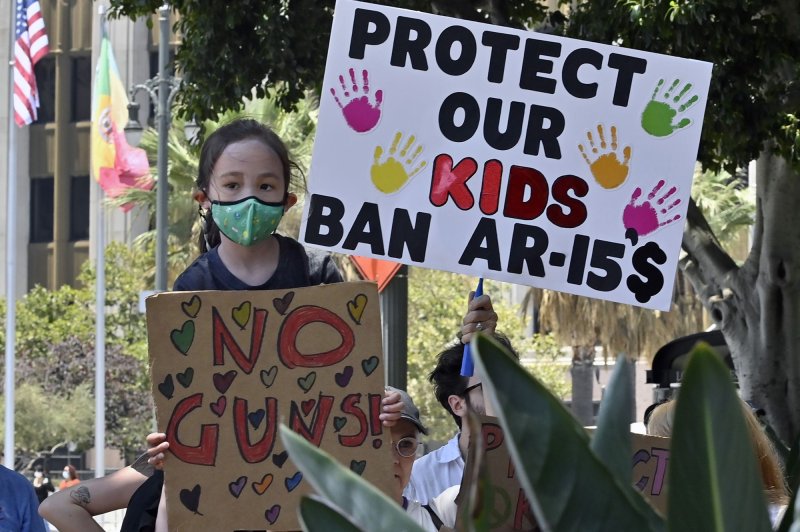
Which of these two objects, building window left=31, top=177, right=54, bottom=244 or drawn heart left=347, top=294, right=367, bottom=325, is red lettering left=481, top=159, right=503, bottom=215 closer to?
drawn heart left=347, top=294, right=367, bottom=325

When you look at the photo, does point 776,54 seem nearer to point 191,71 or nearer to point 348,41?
point 191,71

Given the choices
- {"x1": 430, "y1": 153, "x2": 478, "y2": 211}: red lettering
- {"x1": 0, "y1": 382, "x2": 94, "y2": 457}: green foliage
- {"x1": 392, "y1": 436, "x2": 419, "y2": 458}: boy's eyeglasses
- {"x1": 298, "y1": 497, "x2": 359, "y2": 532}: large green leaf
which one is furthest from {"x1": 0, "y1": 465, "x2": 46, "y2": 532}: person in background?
{"x1": 0, "y1": 382, "x2": 94, "y2": 457}: green foliage

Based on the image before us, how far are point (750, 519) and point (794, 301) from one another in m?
9.17

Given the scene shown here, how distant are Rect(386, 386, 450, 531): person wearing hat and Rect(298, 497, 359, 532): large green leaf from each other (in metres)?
1.62

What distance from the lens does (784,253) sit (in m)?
10.7

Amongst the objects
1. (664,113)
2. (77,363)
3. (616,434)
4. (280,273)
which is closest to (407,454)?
(280,273)

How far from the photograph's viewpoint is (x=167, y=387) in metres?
3.35

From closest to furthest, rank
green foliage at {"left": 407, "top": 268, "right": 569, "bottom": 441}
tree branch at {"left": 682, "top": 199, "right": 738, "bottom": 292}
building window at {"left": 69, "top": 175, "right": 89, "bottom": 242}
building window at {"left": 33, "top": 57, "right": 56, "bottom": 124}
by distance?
tree branch at {"left": 682, "top": 199, "right": 738, "bottom": 292}, green foliage at {"left": 407, "top": 268, "right": 569, "bottom": 441}, building window at {"left": 69, "top": 175, "right": 89, "bottom": 242}, building window at {"left": 33, "top": 57, "right": 56, "bottom": 124}

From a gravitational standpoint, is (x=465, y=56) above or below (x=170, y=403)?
above

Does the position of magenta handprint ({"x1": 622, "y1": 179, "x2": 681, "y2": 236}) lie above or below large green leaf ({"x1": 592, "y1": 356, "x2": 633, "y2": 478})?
above

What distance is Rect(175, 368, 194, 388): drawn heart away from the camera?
11.1 feet

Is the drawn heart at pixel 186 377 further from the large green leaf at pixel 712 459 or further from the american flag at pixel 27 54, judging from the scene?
the american flag at pixel 27 54

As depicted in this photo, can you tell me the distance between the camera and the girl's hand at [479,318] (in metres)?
4.11

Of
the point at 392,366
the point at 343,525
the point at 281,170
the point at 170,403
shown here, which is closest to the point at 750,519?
the point at 343,525
